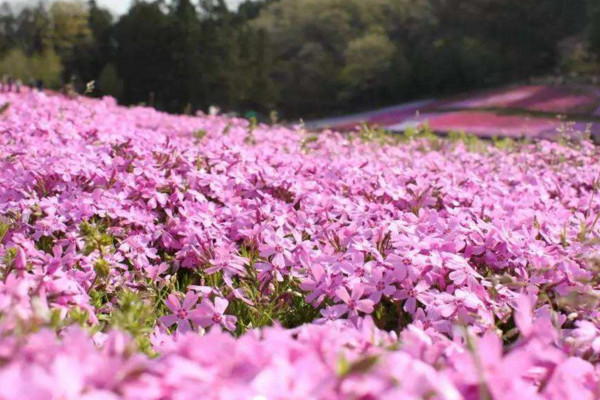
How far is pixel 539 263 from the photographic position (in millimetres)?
2701

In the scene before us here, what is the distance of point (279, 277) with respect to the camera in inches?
110

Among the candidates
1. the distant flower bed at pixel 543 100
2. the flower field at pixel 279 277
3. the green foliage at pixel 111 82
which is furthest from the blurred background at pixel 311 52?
the flower field at pixel 279 277

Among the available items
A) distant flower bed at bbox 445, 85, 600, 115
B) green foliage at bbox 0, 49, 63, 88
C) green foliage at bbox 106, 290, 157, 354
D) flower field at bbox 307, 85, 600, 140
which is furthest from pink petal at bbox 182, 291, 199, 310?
green foliage at bbox 0, 49, 63, 88

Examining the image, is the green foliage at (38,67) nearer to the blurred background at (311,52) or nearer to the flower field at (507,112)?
the blurred background at (311,52)

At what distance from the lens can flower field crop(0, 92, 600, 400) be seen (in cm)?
109

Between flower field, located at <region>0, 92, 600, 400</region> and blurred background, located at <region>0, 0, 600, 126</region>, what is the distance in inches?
962

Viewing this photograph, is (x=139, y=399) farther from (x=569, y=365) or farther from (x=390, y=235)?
(x=390, y=235)

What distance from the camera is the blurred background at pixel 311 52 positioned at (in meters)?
31.3

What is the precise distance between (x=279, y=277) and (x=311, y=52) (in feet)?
132

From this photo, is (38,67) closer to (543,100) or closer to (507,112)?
(507,112)

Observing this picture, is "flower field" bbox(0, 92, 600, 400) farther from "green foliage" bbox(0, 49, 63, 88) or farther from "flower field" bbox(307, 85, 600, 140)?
"green foliage" bbox(0, 49, 63, 88)

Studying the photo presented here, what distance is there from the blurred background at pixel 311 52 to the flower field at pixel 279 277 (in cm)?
2444

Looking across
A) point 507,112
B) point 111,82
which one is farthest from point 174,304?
point 111,82

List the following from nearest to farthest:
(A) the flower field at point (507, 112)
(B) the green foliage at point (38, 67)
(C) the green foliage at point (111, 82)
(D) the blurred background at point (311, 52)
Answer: (A) the flower field at point (507, 112), (C) the green foliage at point (111, 82), (D) the blurred background at point (311, 52), (B) the green foliage at point (38, 67)
